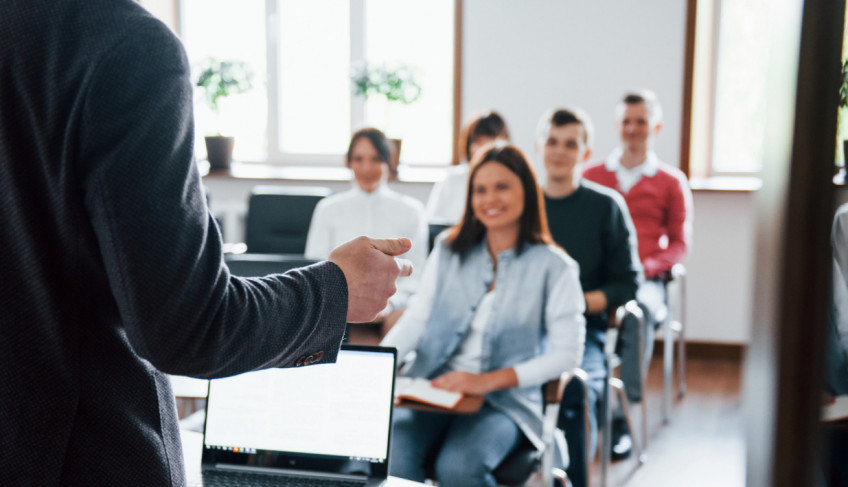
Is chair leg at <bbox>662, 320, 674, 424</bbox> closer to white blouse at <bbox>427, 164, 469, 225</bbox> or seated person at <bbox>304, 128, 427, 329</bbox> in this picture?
seated person at <bbox>304, 128, 427, 329</bbox>

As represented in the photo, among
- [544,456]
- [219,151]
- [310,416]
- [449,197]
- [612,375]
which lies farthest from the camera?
[219,151]

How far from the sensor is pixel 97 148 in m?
0.63

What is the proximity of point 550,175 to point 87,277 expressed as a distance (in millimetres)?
2982

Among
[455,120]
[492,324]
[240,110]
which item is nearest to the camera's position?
[492,324]

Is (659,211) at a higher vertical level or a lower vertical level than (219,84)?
lower

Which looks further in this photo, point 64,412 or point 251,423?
point 251,423

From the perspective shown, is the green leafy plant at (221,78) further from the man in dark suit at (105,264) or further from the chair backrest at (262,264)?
the man in dark suit at (105,264)

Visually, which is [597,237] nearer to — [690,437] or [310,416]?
[690,437]

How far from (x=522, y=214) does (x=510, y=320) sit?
0.36m

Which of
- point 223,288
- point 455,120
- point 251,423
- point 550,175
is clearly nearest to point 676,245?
point 550,175

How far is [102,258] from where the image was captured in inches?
27.1

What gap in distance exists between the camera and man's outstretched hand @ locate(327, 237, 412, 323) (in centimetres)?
80

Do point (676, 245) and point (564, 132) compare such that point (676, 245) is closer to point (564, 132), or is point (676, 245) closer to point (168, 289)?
point (564, 132)

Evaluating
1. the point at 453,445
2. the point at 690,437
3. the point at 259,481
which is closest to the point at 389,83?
the point at 690,437
